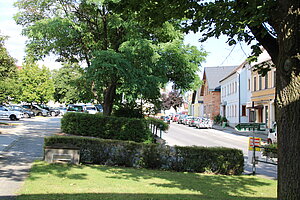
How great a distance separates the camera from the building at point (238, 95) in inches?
1669

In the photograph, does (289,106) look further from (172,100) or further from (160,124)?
(172,100)

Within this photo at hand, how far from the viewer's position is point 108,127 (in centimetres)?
1758

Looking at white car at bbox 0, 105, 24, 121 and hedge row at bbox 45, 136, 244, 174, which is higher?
white car at bbox 0, 105, 24, 121

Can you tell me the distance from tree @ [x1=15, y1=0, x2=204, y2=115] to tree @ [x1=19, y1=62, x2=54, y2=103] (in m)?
33.3

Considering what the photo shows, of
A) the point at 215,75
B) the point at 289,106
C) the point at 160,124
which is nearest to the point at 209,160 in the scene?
the point at 289,106

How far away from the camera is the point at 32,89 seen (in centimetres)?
5131

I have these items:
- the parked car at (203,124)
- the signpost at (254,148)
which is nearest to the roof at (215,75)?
the parked car at (203,124)

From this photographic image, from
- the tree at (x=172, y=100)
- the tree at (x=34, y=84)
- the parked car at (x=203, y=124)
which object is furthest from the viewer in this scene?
the tree at (x=172, y=100)

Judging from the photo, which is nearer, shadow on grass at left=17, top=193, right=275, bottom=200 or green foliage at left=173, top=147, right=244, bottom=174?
shadow on grass at left=17, top=193, right=275, bottom=200

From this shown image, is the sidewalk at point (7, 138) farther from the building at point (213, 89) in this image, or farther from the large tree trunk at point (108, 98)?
the building at point (213, 89)

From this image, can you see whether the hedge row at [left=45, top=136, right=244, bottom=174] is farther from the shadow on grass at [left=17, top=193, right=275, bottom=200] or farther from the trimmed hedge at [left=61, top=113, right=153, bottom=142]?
the trimmed hedge at [left=61, top=113, right=153, bottom=142]

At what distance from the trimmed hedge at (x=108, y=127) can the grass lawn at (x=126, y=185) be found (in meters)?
6.95

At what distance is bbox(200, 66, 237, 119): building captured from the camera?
2373 inches

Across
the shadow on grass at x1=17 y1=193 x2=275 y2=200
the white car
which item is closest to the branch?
the shadow on grass at x1=17 y1=193 x2=275 y2=200
